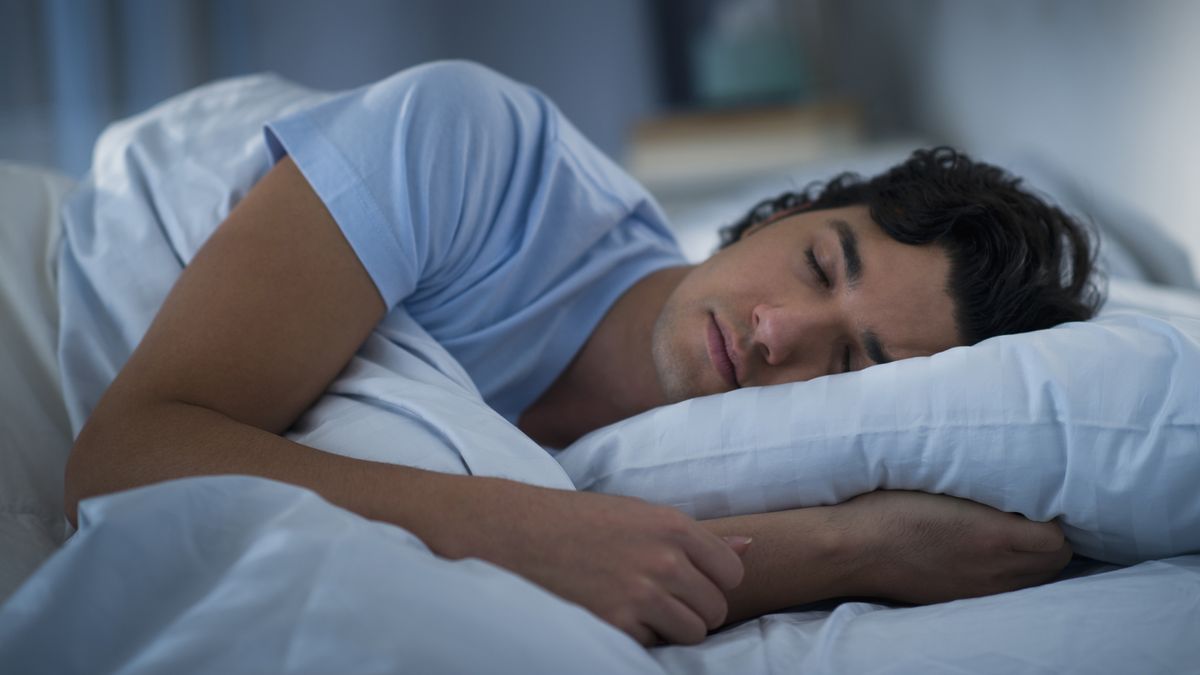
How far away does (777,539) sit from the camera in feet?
2.39

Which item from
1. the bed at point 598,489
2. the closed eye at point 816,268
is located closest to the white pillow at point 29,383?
the bed at point 598,489

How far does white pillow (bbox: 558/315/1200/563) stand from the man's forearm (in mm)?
28

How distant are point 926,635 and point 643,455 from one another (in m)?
0.26

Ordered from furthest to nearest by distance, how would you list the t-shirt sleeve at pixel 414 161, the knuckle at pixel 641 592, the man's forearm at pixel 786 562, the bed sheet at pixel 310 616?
the t-shirt sleeve at pixel 414 161 → the man's forearm at pixel 786 562 → the knuckle at pixel 641 592 → the bed sheet at pixel 310 616

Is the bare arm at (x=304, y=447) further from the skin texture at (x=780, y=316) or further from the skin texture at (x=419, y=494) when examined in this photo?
the skin texture at (x=780, y=316)

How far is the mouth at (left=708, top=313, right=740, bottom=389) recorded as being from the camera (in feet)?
2.95

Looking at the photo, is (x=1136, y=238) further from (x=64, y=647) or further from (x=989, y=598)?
(x=64, y=647)

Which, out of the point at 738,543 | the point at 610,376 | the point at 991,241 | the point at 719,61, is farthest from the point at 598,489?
the point at 719,61

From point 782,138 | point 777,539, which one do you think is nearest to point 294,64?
point 782,138

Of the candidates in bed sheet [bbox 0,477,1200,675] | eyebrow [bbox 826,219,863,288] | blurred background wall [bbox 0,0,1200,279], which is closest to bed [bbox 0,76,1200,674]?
bed sheet [bbox 0,477,1200,675]

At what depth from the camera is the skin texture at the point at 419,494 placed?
0.61 meters

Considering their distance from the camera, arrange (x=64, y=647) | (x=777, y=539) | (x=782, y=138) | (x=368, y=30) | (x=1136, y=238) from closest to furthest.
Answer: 1. (x=64, y=647)
2. (x=777, y=539)
3. (x=1136, y=238)
4. (x=782, y=138)
5. (x=368, y=30)

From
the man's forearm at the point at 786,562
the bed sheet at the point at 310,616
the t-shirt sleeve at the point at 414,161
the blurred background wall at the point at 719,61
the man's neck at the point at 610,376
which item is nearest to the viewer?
the bed sheet at the point at 310,616

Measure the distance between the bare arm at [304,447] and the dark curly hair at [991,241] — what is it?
1.38 feet
